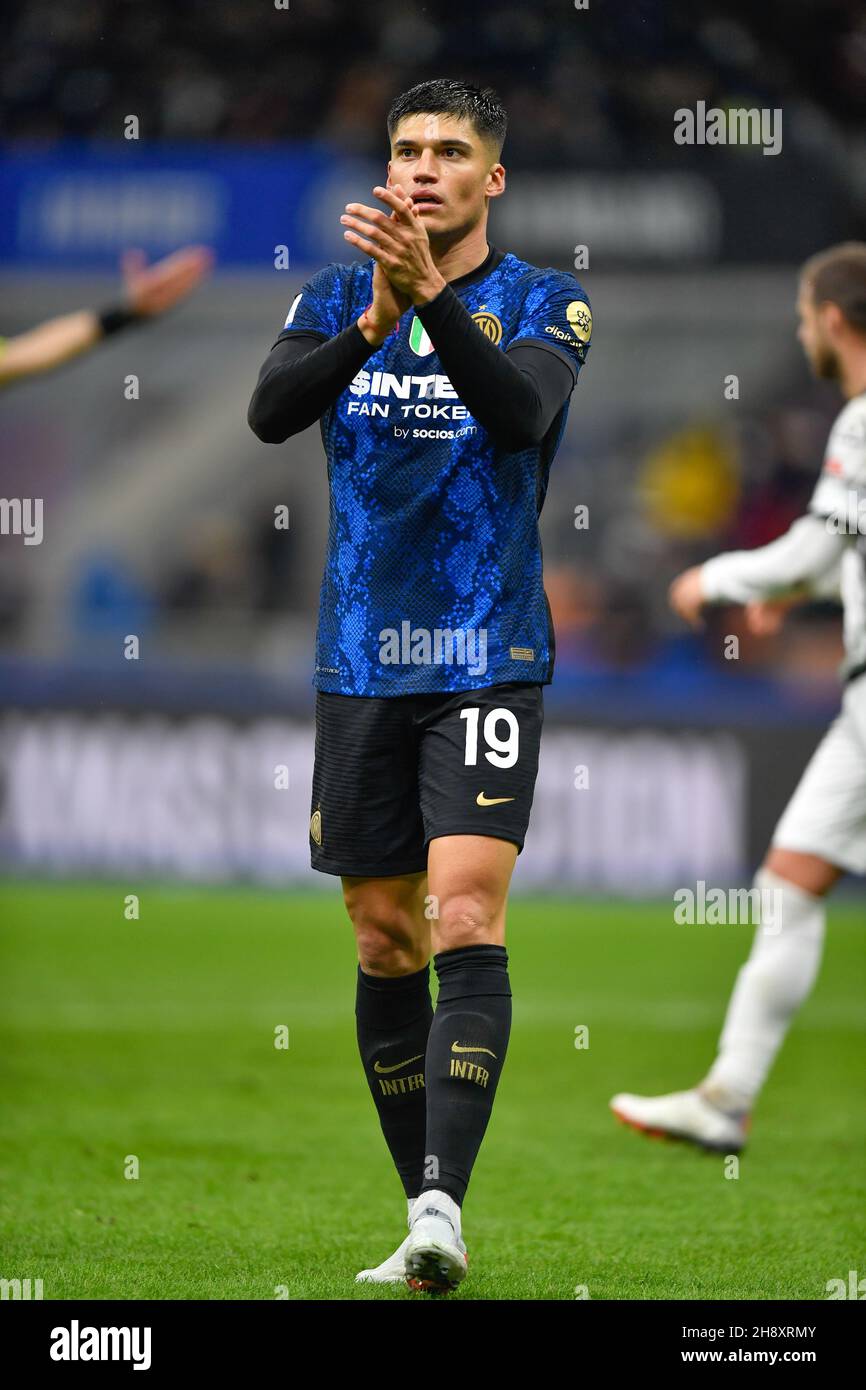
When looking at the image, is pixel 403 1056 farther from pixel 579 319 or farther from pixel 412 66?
pixel 412 66

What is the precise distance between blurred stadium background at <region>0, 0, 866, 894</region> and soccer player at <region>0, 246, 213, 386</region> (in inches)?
220

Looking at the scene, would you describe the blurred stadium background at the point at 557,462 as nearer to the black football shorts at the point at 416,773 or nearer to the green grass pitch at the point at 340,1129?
the green grass pitch at the point at 340,1129

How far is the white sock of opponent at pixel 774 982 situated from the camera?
570 centimetres

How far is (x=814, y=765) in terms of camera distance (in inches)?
234

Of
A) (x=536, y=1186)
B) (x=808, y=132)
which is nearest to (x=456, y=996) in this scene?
(x=536, y=1186)

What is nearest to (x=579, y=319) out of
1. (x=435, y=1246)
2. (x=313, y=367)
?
(x=313, y=367)

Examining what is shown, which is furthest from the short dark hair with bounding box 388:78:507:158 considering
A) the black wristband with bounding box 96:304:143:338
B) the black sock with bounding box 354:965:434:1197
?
the black wristband with bounding box 96:304:143:338

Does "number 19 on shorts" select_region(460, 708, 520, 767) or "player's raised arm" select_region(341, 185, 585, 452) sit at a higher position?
"player's raised arm" select_region(341, 185, 585, 452)

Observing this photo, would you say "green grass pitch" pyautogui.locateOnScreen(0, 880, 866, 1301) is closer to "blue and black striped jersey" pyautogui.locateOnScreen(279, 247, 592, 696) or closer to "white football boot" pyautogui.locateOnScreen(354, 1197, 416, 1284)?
"white football boot" pyautogui.locateOnScreen(354, 1197, 416, 1284)

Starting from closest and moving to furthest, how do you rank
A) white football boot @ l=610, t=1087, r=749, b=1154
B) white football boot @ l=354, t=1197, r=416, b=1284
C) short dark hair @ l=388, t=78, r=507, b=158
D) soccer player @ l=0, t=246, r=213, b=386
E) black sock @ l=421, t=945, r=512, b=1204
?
black sock @ l=421, t=945, r=512, b=1204, white football boot @ l=354, t=1197, r=416, b=1284, short dark hair @ l=388, t=78, r=507, b=158, white football boot @ l=610, t=1087, r=749, b=1154, soccer player @ l=0, t=246, r=213, b=386

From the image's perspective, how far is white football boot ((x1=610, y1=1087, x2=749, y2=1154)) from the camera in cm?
558

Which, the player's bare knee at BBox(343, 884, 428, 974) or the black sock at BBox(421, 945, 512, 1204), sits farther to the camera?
the player's bare knee at BBox(343, 884, 428, 974)

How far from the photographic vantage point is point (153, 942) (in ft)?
32.8

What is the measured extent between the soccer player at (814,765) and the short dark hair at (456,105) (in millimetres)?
1867
